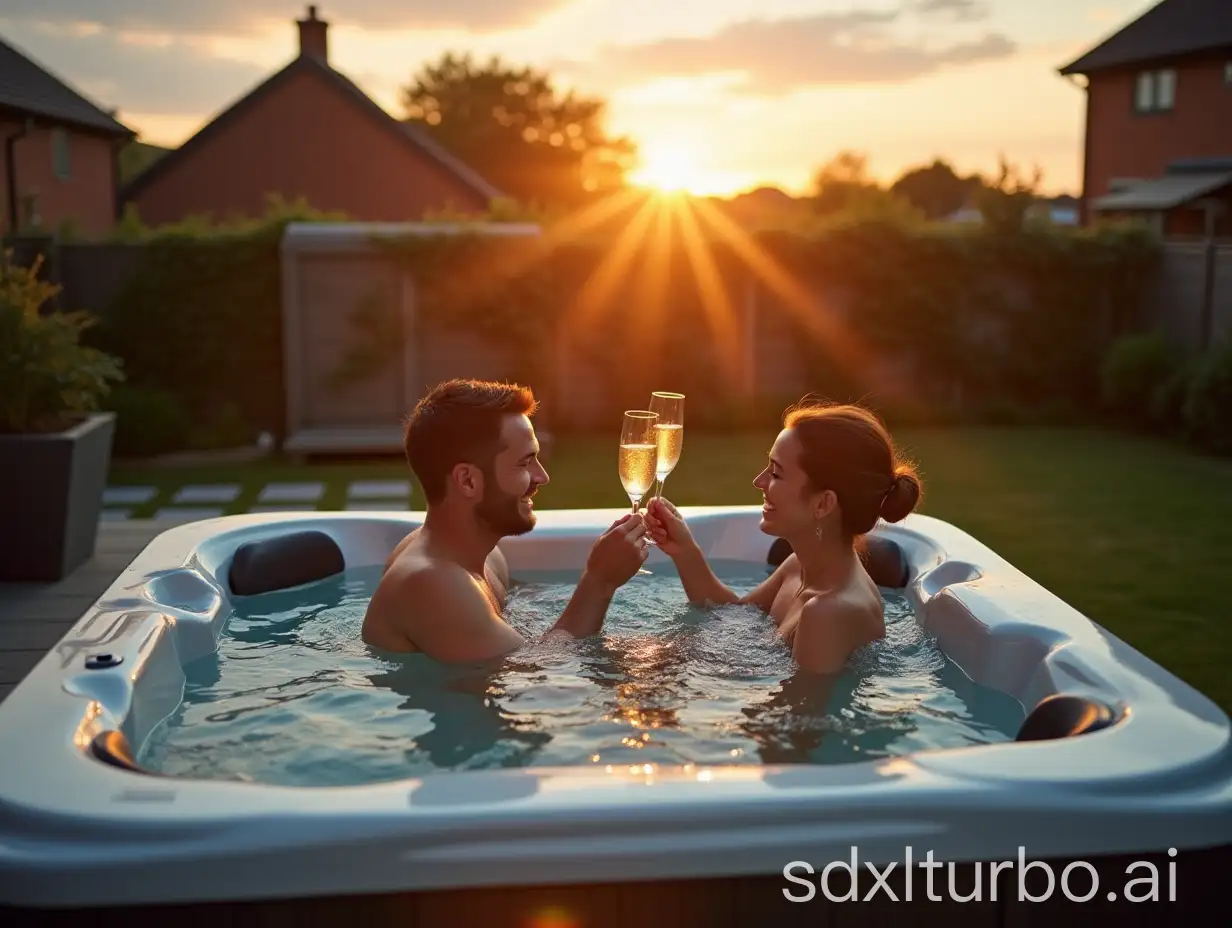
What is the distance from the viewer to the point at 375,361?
32.4 feet

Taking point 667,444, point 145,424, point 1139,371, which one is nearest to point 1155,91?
point 1139,371

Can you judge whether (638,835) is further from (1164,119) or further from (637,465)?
(1164,119)

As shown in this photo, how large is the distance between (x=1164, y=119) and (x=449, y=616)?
800 inches

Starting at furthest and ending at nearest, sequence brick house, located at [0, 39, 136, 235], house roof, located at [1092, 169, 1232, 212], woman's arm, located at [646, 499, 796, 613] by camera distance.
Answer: house roof, located at [1092, 169, 1232, 212], brick house, located at [0, 39, 136, 235], woman's arm, located at [646, 499, 796, 613]

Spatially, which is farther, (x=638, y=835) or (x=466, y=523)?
(x=466, y=523)

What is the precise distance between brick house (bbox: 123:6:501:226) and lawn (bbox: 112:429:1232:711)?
994cm

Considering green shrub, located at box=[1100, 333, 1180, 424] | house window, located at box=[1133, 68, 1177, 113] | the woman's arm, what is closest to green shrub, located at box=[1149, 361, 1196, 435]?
green shrub, located at box=[1100, 333, 1180, 424]

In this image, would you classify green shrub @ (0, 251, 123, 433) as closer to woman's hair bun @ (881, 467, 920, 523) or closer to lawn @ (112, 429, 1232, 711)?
lawn @ (112, 429, 1232, 711)

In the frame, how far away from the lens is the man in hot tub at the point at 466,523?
9.91 ft

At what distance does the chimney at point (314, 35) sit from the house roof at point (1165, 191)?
37.7 ft

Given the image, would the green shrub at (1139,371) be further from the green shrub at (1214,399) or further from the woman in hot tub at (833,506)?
the woman in hot tub at (833,506)

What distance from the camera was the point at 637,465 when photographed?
3.00 meters

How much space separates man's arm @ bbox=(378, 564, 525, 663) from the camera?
3004 millimetres

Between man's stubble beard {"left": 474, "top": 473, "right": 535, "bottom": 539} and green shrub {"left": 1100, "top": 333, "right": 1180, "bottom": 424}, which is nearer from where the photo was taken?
man's stubble beard {"left": 474, "top": 473, "right": 535, "bottom": 539}
